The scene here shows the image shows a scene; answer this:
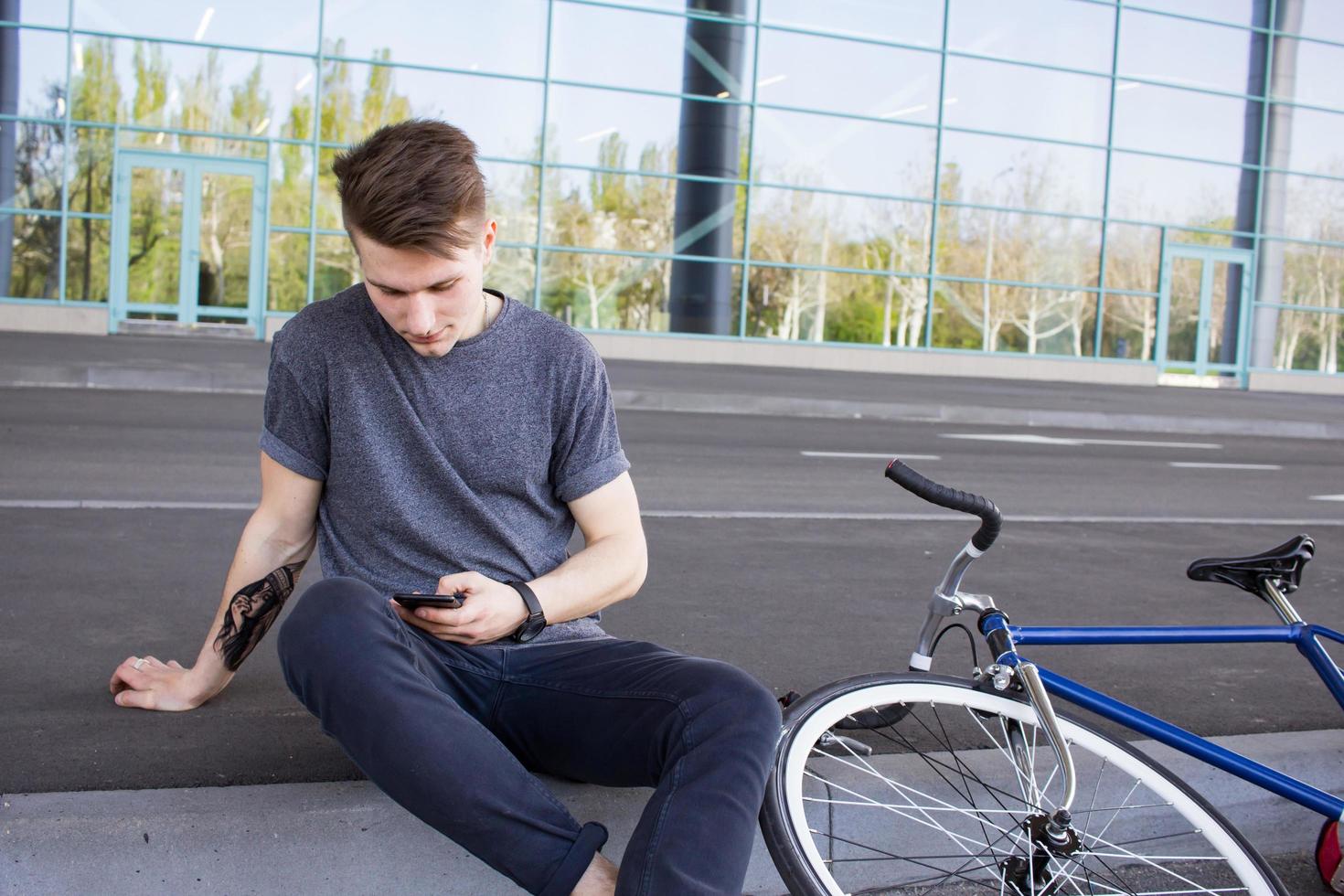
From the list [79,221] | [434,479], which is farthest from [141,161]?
[434,479]

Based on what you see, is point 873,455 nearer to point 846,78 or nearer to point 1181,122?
point 846,78

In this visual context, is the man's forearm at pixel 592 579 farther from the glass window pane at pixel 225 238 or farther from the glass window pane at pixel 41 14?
the glass window pane at pixel 41 14

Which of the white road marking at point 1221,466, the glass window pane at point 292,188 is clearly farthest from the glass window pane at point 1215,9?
the white road marking at point 1221,466

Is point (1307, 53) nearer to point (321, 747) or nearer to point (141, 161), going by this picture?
point (141, 161)

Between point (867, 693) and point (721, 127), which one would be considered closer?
point (867, 693)

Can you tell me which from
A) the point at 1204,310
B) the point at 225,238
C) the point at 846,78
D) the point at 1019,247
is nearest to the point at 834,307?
the point at 1019,247

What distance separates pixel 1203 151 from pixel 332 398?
28143 mm

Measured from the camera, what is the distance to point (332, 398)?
264cm

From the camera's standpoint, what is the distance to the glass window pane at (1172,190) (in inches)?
1064

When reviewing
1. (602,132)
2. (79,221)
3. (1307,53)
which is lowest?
(79,221)

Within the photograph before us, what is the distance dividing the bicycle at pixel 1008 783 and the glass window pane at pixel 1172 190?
84.7ft

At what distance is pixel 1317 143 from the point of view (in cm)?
2864

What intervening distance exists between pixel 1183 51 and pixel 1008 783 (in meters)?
27.7

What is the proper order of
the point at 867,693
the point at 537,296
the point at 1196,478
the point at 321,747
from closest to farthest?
the point at 867,693 → the point at 321,747 → the point at 1196,478 → the point at 537,296
